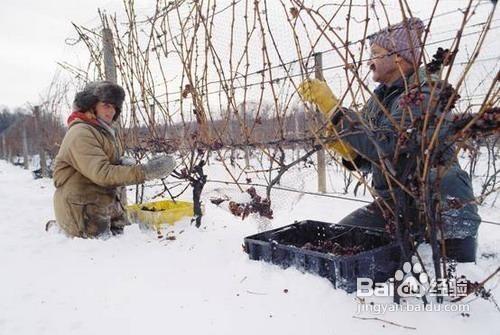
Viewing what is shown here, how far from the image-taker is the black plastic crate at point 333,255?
170 cm

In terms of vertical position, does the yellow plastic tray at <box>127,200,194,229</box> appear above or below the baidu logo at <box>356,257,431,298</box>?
above

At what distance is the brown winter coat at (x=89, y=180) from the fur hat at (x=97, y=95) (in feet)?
0.50

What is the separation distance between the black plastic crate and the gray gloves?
96cm

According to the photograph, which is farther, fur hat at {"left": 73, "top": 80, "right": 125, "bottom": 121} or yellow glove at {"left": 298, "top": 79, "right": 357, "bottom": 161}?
fur hat at {"left": 73, "top": 80, "right": 125, "bottom": 121}

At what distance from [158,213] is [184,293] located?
1.17 metres

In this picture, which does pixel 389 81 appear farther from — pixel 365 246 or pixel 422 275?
pixel 422 275

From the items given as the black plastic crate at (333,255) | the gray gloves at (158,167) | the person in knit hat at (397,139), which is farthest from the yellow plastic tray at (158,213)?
the person in knit hat at (397,139)

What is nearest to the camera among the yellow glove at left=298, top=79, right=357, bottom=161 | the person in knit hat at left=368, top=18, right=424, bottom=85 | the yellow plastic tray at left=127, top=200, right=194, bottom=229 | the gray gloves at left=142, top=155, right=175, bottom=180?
the yellow glove at left=298, top=79, right=357, bottom=161

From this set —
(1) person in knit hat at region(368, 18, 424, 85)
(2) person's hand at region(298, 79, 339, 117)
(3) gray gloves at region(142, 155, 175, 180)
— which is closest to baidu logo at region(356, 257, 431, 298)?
(2) person's hand at region(298, 79, 339, 117)

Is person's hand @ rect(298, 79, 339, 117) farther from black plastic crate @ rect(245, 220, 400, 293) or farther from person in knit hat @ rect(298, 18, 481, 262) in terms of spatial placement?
black plastic crate @ rect(245, 220, 400, 293)

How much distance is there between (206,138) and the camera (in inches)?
116

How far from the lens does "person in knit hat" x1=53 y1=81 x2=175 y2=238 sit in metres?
2.79

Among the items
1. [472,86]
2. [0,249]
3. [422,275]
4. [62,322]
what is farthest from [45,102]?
[422,275]

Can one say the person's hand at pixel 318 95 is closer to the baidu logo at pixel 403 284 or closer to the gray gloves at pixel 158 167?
the baidu logo at pixel 403 284
